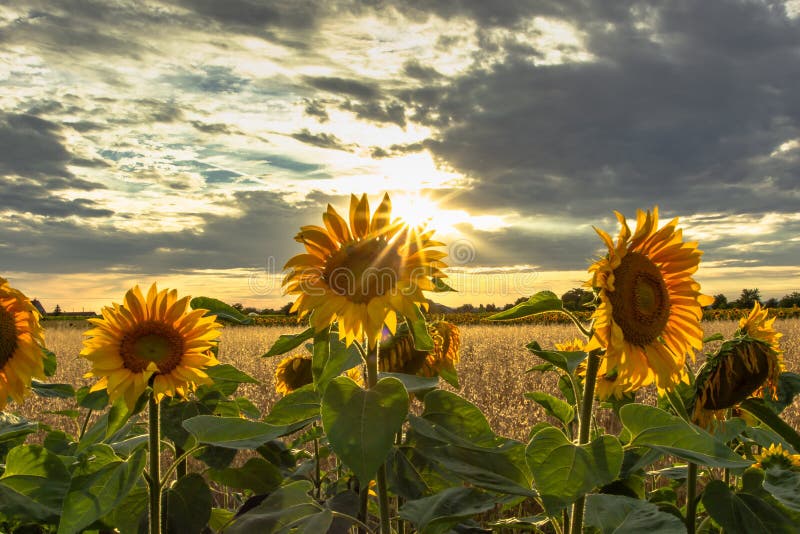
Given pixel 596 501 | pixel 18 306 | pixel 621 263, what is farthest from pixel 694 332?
pixel 18 306

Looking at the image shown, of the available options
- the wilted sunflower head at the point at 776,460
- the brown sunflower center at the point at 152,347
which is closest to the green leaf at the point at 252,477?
the brown sunflower center at the point at 152,347

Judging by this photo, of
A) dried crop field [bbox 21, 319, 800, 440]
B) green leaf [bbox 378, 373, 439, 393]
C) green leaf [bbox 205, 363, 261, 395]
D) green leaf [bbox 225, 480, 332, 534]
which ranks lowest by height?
dried crop field [bbox 21, 319, 800, 440]

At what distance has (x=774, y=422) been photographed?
2.17 m

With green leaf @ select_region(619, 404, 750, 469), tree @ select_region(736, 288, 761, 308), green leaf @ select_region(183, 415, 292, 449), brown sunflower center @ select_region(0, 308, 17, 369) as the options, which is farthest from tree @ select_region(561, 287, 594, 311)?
tree @ select_region(736, 288, 761, 308)

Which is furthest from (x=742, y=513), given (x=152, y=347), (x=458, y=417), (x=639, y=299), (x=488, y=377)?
(x=488, y=377)

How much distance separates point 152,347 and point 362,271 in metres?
0.86

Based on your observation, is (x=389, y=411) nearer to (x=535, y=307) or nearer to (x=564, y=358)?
(x=535, y=307)

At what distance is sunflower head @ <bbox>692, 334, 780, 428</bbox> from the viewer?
245 centimetres

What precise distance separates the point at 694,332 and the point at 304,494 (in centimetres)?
130

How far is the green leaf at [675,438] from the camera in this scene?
5.24 ft

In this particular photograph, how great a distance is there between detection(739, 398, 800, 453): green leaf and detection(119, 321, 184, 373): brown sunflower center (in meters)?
1.90

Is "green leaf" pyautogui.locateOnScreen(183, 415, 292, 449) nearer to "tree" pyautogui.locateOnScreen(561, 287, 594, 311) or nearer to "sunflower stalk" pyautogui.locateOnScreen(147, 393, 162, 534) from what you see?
"sunflower stalk" pyautogui.locateOnScreen(147, 393, 162, 534)

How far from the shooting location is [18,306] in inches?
95.7

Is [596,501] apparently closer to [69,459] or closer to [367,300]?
[367,300]
